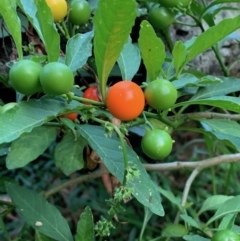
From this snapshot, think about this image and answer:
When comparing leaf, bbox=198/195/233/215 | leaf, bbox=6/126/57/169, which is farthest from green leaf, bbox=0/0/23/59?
leaf, bbox=198/195/233/215

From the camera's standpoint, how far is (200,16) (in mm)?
822

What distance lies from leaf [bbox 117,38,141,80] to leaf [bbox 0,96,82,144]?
11cm

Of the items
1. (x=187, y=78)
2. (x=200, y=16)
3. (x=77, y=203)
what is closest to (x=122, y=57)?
(x=187, y=78)

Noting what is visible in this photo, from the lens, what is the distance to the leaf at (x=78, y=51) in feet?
1.83

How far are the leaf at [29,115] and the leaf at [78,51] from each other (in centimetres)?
5

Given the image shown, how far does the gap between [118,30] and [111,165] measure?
167 mm

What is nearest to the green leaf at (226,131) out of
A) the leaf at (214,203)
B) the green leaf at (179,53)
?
the green leaf at (179,53)

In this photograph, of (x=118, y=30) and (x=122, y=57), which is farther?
(x=122, y=57)

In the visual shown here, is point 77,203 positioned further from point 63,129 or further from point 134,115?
point 134,115

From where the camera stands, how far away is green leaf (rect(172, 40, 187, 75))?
585 millimetres

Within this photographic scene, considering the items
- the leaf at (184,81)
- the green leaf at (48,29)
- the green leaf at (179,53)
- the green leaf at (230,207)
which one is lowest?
the green leaf at (230,207)

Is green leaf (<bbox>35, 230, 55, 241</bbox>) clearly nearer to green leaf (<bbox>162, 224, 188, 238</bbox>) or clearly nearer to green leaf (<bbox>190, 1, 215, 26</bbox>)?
green leaf (<bbox>162, 224, 188, 238</bbox>)

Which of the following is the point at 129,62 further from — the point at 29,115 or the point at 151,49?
the point at 29,115

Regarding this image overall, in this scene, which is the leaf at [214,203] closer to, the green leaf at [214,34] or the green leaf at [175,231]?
the green leaf at [175,231]
